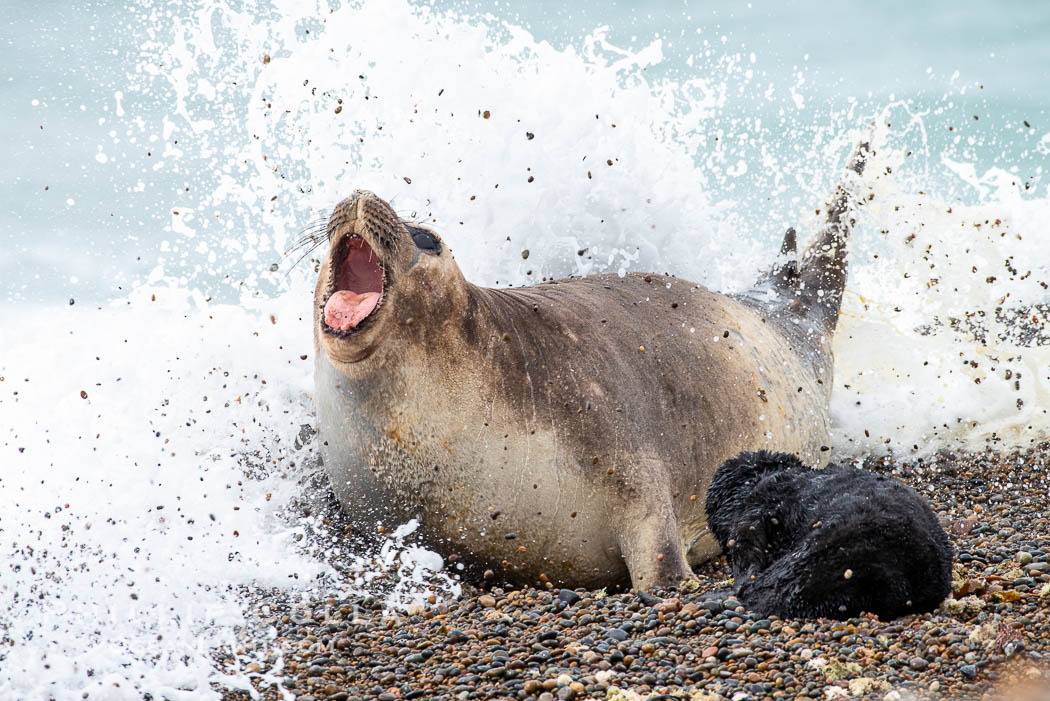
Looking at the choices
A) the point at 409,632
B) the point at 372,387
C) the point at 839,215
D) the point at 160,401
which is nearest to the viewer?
the point at 409,632

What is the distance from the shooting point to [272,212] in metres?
8.40

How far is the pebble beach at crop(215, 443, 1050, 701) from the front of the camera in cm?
394


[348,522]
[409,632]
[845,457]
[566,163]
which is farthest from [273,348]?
[845,457]

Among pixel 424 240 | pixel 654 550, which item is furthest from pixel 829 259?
pixel 424 240

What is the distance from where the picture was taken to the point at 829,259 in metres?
9.62

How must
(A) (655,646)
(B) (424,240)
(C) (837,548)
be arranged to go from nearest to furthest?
(A) (655,646) < (C) (837,548) < (B) (424,240)

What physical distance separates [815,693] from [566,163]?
19.1ft

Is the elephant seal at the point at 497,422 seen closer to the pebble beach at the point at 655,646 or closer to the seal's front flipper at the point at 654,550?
the seal's front flipper at the point at 654,550

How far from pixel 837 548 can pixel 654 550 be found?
1291mm

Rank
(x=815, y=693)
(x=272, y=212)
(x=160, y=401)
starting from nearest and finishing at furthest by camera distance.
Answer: (x=815, y=693) → (x=160, y=401) → (x=272, y=212)

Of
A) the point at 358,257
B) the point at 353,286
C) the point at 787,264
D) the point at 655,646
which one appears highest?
the point at 787,264

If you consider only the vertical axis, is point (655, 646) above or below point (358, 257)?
below

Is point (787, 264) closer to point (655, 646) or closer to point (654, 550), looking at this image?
point (654, 550)

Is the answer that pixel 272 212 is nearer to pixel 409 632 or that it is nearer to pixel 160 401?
pixel 160 401
